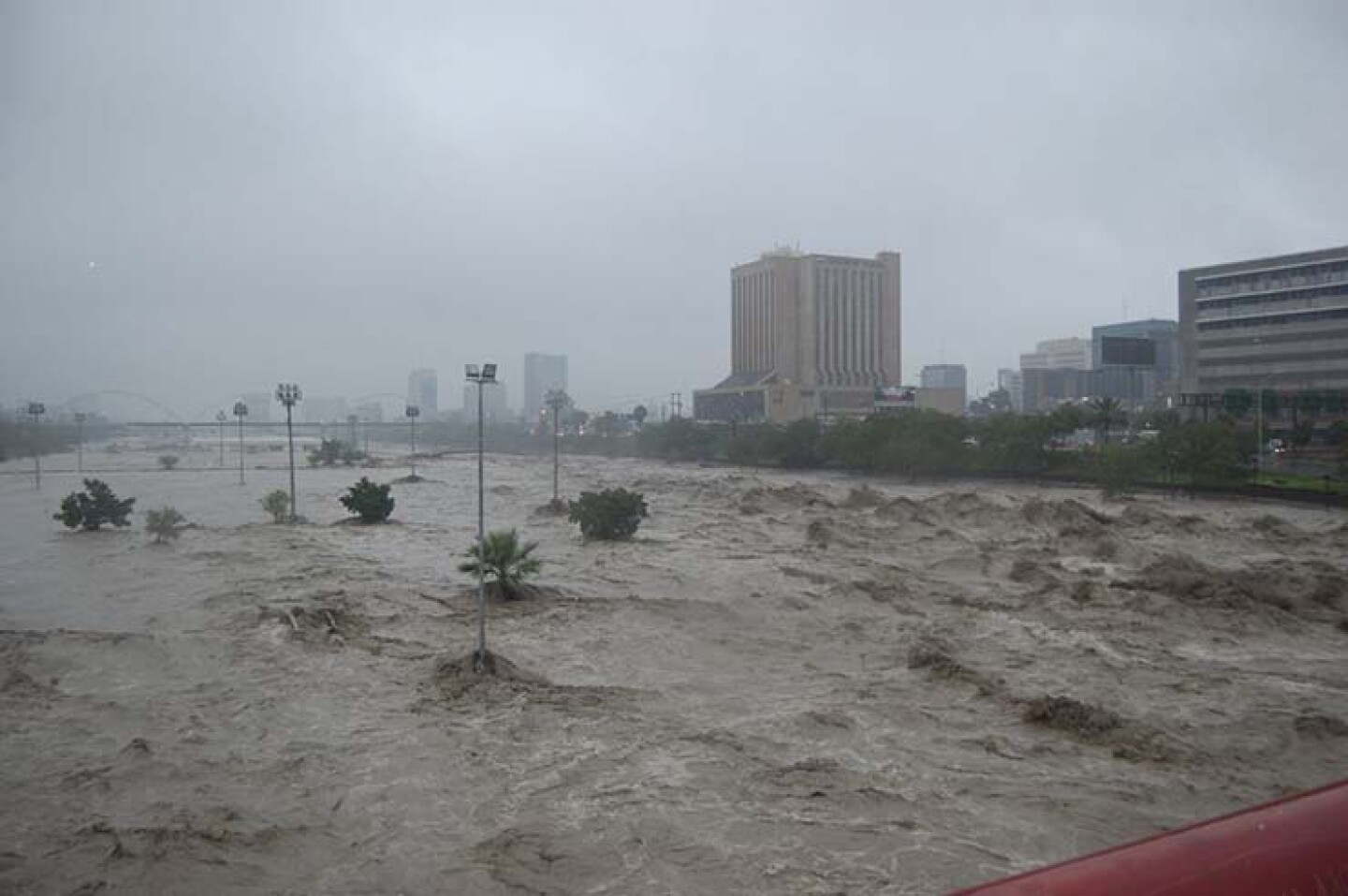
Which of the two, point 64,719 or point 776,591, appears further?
point 776,591

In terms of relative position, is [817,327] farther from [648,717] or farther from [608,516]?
[648,717]

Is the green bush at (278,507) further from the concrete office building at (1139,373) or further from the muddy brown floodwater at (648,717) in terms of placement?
the concrete office building at (1139,373)

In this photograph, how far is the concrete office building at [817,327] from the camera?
136488 millimetres

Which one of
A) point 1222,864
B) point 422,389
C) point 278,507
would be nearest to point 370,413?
point 422,389

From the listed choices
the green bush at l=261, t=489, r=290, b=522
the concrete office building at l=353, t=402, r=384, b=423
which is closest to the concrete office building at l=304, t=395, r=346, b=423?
the concrete office building at l=353, t=402, r=384, b=423

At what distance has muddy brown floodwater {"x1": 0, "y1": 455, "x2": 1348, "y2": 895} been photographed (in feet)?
29.8

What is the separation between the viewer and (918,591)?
2283cm

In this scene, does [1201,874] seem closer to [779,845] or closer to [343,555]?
[779,845]

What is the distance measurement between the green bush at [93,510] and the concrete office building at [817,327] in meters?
98.5

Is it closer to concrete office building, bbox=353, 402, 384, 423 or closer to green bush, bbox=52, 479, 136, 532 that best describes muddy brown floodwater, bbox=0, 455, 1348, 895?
green bush, bbox=52, 479, 136, 532

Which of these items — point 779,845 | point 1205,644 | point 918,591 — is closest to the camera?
point 779,845

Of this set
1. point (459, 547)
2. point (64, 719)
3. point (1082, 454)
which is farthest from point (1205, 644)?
point (1082, 454)

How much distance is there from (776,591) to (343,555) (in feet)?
45.9

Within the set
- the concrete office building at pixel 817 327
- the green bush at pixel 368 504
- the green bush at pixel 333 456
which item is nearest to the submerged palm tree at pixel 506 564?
the green bush at pixel 368 504
